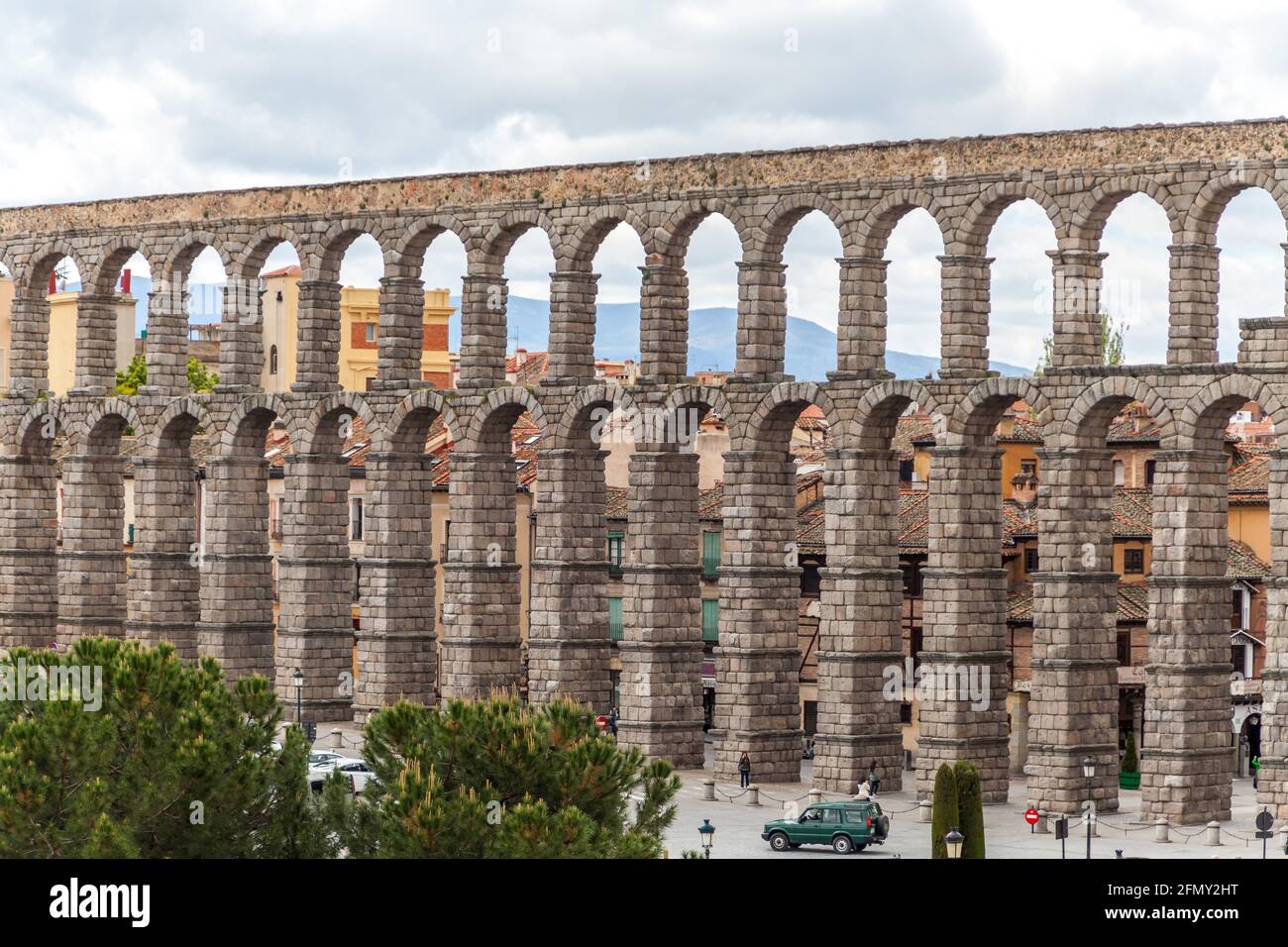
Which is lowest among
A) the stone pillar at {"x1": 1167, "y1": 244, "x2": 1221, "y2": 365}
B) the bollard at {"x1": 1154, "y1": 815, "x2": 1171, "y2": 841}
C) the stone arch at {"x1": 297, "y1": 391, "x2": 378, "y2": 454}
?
the bollard at {"x1": 1154, "y1": 815, "x2": 1171, "y2": 841}

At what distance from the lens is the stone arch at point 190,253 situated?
341 ft

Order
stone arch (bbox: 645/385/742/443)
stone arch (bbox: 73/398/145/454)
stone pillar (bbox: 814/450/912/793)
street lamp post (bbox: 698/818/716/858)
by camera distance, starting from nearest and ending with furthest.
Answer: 1. street lamp post (bbox: 698/818/716/858)
2. stone pillar (bbox: 814/450/912/793)
3. stone arch (bbox: 645/385/742/443)
4. stone arch (bbox: 73/398/145/454)

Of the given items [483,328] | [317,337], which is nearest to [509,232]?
[483,328]

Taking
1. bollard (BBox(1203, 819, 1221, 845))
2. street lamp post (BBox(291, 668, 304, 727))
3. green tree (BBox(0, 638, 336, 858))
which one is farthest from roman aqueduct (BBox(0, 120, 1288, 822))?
green tree (BBox(0, 638, 336, 858))

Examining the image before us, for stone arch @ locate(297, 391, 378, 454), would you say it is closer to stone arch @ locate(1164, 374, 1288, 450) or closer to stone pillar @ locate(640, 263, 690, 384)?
stone pillar @ locate(640, 263, 690, 384)

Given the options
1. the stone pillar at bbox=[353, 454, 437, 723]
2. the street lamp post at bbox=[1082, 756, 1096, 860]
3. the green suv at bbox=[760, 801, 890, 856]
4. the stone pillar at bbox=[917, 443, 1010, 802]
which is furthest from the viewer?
the stone pillar at bbox=[353, 454, 437, 723]

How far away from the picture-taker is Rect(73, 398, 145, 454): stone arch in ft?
351

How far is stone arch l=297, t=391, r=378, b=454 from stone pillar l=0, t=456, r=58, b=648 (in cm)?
1556

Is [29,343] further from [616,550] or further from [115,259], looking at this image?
[616,550]

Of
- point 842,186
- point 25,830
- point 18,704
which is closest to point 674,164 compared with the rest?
point 842,186

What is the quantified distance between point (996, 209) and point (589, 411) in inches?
623

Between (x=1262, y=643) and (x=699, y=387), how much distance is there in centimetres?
2460

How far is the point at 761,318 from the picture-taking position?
88.4 metres

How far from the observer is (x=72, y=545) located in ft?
356
